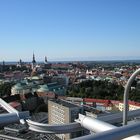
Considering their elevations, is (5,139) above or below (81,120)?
below

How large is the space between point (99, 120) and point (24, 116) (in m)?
0.29

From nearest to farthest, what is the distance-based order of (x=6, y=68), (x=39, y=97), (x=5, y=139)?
(x=5, y=139) < (x=39, y=97) < (x=6, y=68)

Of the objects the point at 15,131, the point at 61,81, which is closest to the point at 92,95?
the point at 61,81

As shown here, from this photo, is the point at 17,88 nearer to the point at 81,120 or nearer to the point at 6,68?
the point at 81,120

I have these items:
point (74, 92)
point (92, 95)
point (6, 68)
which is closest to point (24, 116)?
point (92, 95)

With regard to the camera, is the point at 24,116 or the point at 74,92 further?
the point at 74,92

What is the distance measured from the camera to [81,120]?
110 centimetres

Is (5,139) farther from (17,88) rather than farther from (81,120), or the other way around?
(17,88)

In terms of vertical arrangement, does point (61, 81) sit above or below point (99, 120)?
below

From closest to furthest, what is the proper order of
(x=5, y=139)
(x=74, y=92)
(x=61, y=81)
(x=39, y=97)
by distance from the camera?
1. (x=5, y=139)
2. (x=39, y=97)
3. (x=74, y=92)
4. (x=61, y=81)

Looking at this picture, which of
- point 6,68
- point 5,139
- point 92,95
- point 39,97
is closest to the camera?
point 5,139

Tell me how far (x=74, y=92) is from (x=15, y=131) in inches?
500

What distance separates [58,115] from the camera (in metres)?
10.8

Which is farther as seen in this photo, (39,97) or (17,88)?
(17,88)
